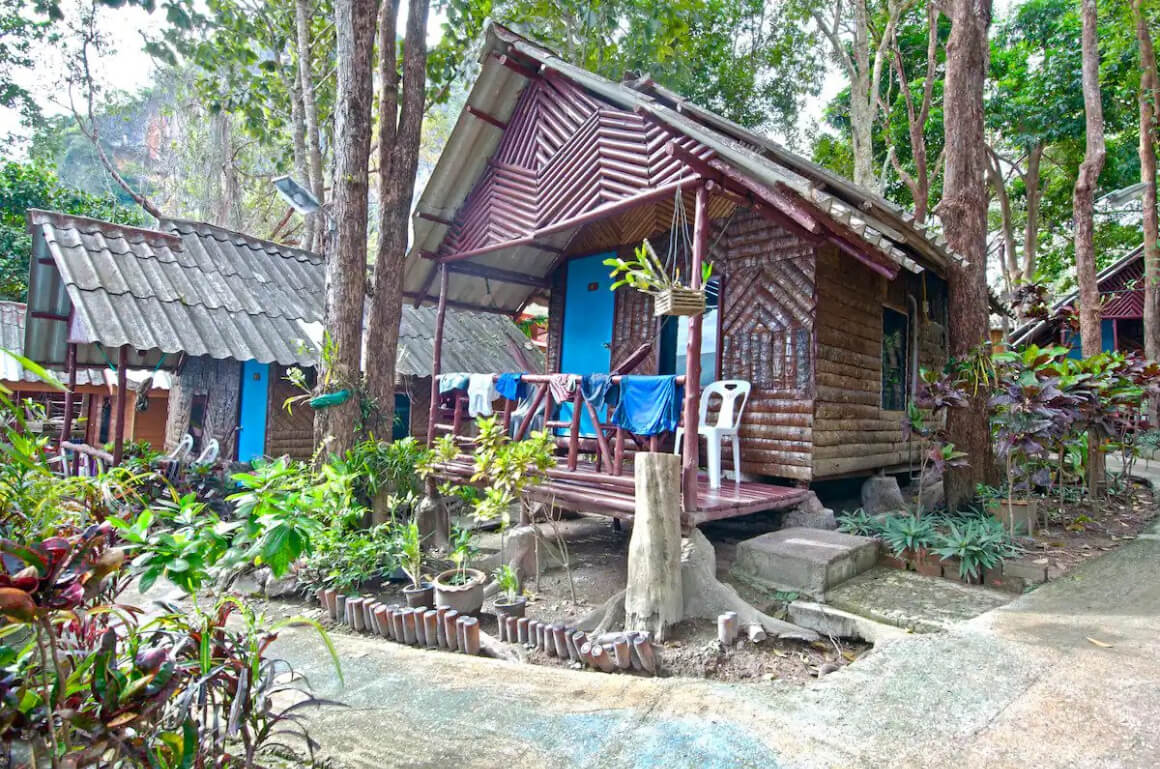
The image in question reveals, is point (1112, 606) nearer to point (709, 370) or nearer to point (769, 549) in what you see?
→ point (769, 549)

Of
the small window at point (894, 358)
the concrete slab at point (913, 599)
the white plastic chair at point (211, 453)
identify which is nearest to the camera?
the concrete slab at point (913, 599)

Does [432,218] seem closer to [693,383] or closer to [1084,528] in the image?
[693,383]

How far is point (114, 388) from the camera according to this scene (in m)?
14.4

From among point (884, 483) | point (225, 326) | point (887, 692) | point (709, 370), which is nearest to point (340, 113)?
point (225, 326)

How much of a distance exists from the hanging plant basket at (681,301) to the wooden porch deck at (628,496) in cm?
145

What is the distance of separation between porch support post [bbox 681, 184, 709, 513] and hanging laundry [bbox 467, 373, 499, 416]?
3171mm

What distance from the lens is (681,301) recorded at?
5094mm

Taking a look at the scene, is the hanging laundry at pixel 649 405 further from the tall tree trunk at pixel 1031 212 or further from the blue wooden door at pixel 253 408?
the tall tree trunk at pixel 1031 212

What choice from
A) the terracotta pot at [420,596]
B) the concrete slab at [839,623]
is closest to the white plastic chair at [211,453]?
the terracotta pot at [420,596]

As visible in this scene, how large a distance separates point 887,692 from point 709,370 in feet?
16.2

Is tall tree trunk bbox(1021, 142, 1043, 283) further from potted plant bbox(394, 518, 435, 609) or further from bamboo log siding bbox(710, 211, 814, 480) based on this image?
potted plant bbox(394, 518, 435, 609)

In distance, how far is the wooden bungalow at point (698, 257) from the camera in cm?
555

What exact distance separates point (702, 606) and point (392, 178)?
5488 millimetres

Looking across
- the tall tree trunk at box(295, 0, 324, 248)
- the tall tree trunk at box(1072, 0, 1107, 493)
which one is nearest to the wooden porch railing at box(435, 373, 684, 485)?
the tall tree trunk at box(295, 0, 324, 248)
